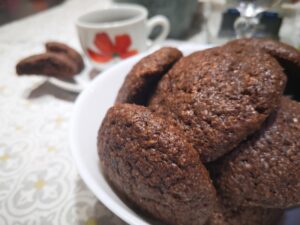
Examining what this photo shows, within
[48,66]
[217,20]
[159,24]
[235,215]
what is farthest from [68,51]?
[235,215]

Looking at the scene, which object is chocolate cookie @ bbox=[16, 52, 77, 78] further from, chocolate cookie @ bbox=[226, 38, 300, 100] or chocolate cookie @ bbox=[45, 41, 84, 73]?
chocolate cookie @ bbox=[226, 38, 300, 100]

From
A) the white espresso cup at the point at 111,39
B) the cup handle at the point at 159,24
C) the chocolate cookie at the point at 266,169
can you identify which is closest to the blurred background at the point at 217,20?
the cup handle at the point at 159,24

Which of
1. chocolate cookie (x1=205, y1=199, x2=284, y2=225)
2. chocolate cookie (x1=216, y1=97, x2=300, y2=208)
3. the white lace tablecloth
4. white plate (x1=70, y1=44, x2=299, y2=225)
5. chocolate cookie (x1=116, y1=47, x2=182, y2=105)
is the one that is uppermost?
chocolate cookie (x1=116, y1=47, x2=182, y2=105)

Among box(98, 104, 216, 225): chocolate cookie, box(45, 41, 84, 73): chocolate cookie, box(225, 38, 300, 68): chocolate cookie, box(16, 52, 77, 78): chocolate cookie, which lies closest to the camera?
box(98, 104, 216, 225): chocolate cookie

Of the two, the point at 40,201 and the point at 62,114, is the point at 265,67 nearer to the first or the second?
the point at 40,201

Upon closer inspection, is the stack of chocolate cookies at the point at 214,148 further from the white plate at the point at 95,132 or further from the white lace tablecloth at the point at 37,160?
the white lace tablecloth at the point at 37,160

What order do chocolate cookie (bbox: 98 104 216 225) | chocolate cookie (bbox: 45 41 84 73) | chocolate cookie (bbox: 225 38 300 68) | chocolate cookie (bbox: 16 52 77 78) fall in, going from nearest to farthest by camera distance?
1. chocolate cookie (bbox: 98 104 216 225)
2. chocolate cookie (bbox: 225 38 300 68)
3. chocolate cookie (bbox: 16 52 77 78)
4. chocolate cookie (bbox: 45 41 84 73)

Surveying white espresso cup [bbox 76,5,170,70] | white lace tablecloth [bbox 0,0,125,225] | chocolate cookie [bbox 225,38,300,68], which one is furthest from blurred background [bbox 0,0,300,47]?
white lace tablecloth [bbox 0,0,125,225]
